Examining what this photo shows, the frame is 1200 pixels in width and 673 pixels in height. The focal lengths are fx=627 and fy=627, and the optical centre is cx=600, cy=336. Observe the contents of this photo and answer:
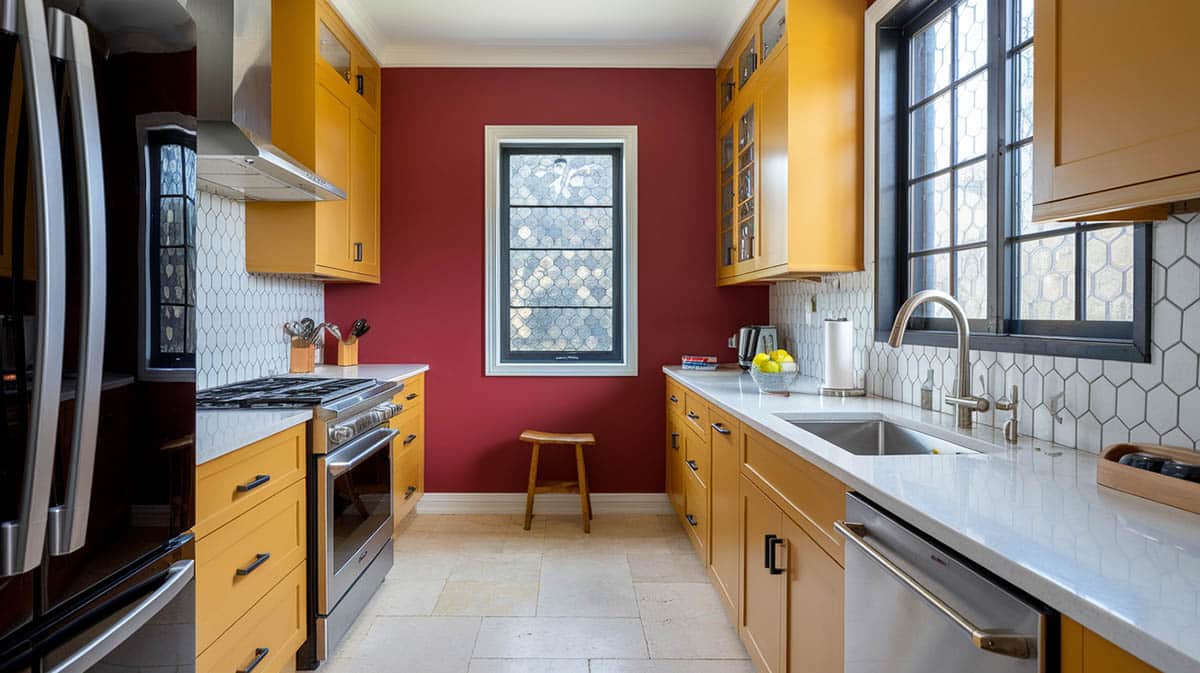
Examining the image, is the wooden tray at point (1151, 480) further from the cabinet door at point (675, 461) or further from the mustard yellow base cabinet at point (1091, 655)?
the cabinet door at point (675, 461)

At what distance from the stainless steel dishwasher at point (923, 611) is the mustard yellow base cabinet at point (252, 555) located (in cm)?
150

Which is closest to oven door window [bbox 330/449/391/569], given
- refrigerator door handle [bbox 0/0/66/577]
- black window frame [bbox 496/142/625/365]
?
black window frame [bbox 496/142/625/365]

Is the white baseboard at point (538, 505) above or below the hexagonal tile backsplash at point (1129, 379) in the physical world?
below

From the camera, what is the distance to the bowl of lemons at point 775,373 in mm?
→ 2574

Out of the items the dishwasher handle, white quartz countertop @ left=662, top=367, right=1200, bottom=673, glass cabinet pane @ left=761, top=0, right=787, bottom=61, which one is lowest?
the dishwasher handle

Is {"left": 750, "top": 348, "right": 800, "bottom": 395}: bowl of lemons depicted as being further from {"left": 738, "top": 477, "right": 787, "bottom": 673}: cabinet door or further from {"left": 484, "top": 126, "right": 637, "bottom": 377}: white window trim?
{"left": 484, "top": 126, "right": 637, "bottom": 377}: white window trim

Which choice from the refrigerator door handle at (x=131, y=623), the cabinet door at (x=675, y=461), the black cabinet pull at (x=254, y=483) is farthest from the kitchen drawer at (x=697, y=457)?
the refrigerator door handle at (x=131, y=623)

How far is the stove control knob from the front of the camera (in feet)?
7.24

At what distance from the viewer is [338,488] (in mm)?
2264

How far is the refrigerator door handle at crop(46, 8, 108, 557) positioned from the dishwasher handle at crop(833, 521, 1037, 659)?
4.06 feet

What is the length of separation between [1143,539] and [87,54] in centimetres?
162

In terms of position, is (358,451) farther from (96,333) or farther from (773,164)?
(773,164)

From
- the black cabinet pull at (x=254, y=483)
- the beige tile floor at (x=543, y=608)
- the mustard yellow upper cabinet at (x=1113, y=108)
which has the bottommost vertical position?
the beige tile floor at (x=543, y=608)

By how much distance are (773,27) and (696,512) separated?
2.28m
